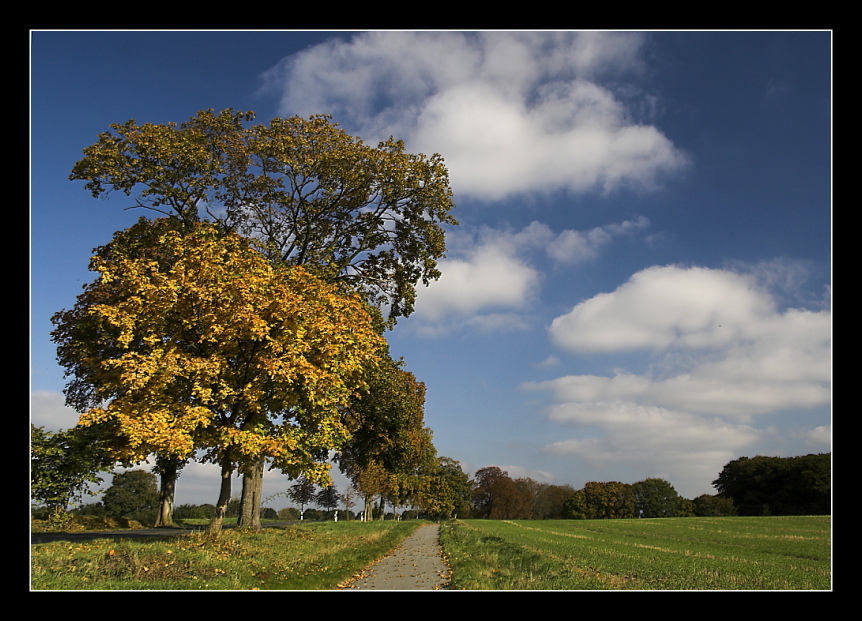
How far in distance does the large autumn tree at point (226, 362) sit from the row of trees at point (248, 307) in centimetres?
5

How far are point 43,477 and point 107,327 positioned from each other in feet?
17.2

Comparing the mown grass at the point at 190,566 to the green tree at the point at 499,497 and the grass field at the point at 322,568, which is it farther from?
the green tree at the point at 499,497

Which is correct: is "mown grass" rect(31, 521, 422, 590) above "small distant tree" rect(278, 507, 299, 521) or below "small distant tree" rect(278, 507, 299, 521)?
above

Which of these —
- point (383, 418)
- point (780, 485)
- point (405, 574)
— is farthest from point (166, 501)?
point (780, 485)

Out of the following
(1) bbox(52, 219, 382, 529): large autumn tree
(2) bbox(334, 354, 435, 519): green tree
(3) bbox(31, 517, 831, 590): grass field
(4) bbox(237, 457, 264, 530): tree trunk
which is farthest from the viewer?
(2) bbox(334, 354, 435, 519): green tree

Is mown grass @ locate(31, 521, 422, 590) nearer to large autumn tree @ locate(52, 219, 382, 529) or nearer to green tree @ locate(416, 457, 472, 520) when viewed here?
large autumn tree @ locate(52, 219, 382, 529)

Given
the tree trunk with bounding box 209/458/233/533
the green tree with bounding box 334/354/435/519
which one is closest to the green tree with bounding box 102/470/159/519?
the green tree with bounding box 334/354/435/519

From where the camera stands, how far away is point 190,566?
11883mm

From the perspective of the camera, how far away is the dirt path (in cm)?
1130

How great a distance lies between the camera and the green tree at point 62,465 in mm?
14891

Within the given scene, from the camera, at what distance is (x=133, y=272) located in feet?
50.1

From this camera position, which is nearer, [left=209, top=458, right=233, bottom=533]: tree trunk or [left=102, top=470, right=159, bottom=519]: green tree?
[left=209, top=458, right=233, bottom=533]: tree trunk

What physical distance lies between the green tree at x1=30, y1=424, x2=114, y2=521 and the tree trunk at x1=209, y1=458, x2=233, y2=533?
304cm
